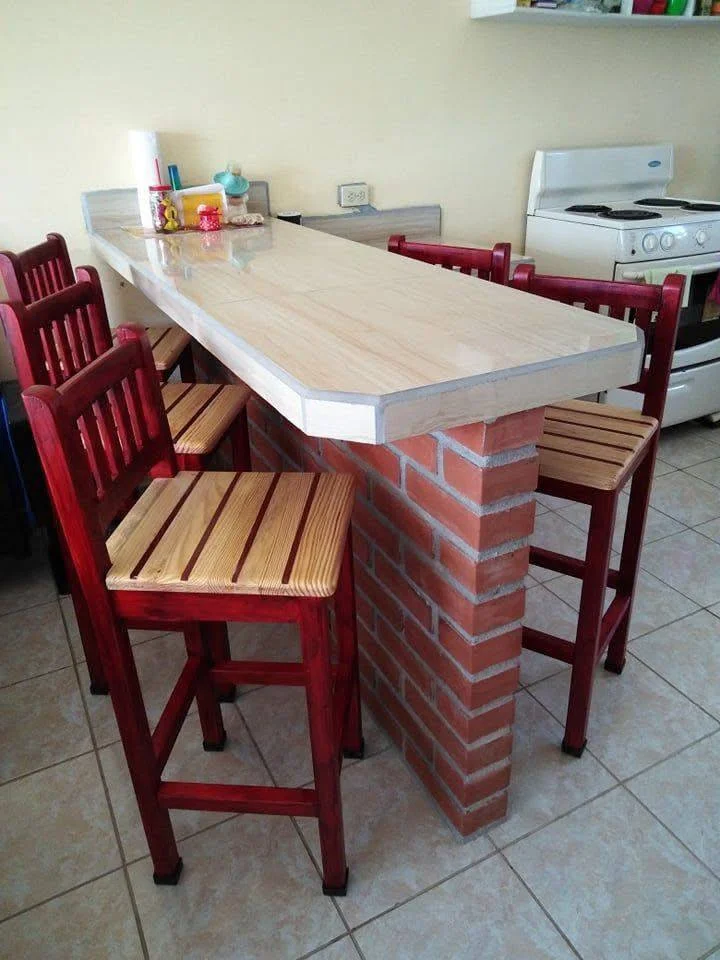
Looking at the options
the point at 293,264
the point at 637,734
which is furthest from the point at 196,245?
the point at 637,734

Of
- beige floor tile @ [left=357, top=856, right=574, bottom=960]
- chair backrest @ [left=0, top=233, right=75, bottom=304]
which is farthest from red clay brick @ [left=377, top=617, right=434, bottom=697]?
chair backrest @ [left=0, top=233, right=75, bottom=304]

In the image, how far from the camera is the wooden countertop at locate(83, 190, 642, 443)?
2.94 feet

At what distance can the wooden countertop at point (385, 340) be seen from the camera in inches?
35.3

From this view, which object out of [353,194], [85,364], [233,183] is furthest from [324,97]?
[85,364]

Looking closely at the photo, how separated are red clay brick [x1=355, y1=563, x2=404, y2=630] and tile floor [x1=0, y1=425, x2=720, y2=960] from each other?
1.13ft

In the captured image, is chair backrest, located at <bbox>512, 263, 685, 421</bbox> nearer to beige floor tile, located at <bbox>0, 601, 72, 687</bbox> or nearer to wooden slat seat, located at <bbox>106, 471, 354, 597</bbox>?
wooden slat seat, located at <bbox>106, 471, 354, 597</bbox>

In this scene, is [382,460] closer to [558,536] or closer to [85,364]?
[85,364]

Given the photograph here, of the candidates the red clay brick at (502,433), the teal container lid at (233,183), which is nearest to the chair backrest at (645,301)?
the red clay brick at (502,433)

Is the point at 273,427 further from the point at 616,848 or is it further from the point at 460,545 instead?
the point at 616,848

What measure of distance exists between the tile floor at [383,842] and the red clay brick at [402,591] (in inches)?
16.8

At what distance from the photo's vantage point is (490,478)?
1.07 m

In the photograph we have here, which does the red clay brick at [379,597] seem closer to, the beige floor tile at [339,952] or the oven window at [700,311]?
the beige floor tile at [339,952]

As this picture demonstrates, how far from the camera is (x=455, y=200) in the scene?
2.94m

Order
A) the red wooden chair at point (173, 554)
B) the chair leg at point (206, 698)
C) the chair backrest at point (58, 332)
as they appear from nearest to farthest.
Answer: the red wooden chair at point (173, 554) < the chair backrest at point (58, 332) < the chair leg at point (206, 698)
